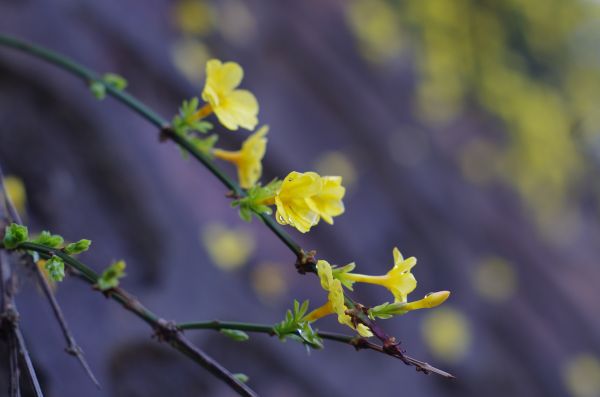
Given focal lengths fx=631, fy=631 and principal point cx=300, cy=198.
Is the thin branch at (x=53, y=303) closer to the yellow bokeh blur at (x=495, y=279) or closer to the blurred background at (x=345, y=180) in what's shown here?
the blurred background at (x=345, y=180)

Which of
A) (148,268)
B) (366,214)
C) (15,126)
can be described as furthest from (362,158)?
(15,126)

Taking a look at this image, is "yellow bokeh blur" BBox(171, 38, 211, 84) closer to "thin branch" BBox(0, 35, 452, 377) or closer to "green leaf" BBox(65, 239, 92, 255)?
"thin branch" BBox(0, 35, 452, 377)

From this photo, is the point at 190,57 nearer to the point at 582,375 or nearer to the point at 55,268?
the point at 55,268

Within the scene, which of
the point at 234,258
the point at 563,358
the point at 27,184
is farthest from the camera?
the point at 563,358

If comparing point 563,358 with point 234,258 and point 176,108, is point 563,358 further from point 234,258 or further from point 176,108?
point 176,108

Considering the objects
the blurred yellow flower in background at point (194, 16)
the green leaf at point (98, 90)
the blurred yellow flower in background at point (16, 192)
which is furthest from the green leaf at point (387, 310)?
the blurred yellow flower in background at point (194, 16)

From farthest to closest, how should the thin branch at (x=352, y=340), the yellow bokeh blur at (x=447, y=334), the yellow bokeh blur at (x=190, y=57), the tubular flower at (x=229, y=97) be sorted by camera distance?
the yellow bokeh blur at (x=447, y=334) → the yellow bokeh blur at (x=190, y=57) → the tubular flower at (x=229, y=97) → the thin branch at (x=352, y=340)

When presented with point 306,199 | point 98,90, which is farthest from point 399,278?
point 98,90

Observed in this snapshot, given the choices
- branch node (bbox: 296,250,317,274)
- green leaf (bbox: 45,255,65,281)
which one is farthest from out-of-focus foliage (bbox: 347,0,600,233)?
green leaf (bbox: 45,255,65,281)
